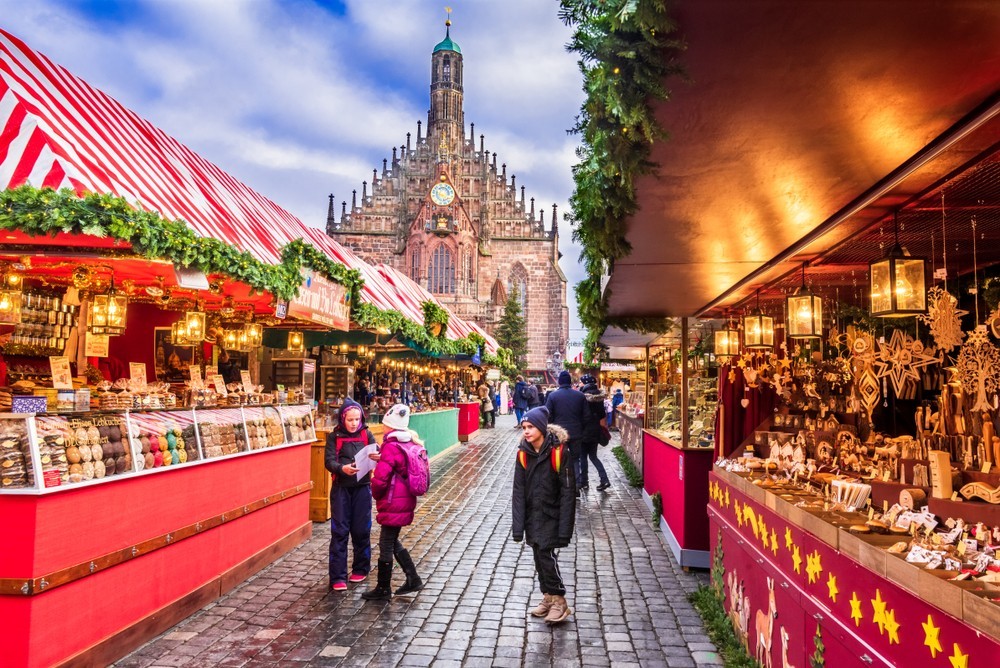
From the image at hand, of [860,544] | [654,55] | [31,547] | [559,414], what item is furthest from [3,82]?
[559,414]

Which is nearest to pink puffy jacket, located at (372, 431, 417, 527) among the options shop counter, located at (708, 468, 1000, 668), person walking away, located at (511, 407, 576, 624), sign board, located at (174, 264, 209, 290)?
person walking away, located at (511, 407, 576, 624)

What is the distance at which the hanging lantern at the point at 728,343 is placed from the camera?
24.3ft

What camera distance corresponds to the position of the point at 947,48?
1.92m

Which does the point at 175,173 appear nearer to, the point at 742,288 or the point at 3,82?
the point at 3,82

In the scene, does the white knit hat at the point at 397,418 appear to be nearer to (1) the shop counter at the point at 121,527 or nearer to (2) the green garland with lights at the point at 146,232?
(1) the shop counter at the point at 121,527

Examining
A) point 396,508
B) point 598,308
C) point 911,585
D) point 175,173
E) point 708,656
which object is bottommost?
point 708,656

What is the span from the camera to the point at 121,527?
4195mm

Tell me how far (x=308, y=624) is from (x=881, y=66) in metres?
4.50

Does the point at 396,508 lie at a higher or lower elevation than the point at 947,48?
lower

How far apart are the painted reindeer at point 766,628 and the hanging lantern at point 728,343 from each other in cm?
386

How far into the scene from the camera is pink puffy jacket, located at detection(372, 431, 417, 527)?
5.25 m

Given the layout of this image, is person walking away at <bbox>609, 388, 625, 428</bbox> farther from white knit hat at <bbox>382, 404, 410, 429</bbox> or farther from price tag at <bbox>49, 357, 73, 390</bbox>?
price tag at <bbox>49, 357, 73, 390</bbox>

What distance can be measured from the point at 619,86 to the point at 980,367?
2.96m

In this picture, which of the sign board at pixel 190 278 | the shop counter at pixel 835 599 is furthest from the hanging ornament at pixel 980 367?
the sign board at pixel 190 278
